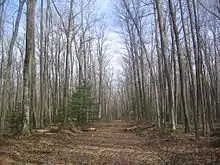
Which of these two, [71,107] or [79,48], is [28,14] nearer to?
[71,107]

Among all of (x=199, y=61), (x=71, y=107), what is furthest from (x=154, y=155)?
(x=71, y=107)

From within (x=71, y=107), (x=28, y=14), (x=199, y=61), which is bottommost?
(x=71, y=107)

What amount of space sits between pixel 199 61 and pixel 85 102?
12.8 metres

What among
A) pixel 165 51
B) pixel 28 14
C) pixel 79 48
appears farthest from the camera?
pixel 79 48

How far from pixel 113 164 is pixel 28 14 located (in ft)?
26.6

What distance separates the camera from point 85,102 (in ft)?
82.2

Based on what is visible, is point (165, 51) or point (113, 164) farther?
point (165, 51)

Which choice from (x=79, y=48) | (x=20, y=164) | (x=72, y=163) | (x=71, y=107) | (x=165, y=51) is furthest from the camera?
(x=79, y=48)

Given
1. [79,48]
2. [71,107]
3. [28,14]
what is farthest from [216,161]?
[79,48]

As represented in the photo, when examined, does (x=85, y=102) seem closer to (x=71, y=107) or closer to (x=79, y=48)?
(x=71, y=107)

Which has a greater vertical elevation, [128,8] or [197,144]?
[128,8]

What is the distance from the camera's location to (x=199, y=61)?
1425 cm

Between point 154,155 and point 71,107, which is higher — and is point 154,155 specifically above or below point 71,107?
below

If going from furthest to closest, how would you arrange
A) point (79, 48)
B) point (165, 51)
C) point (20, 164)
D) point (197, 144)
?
1. point (79, 48)
2. point (165, 51)
3. point (197, 144)
4. point (20, 164)
